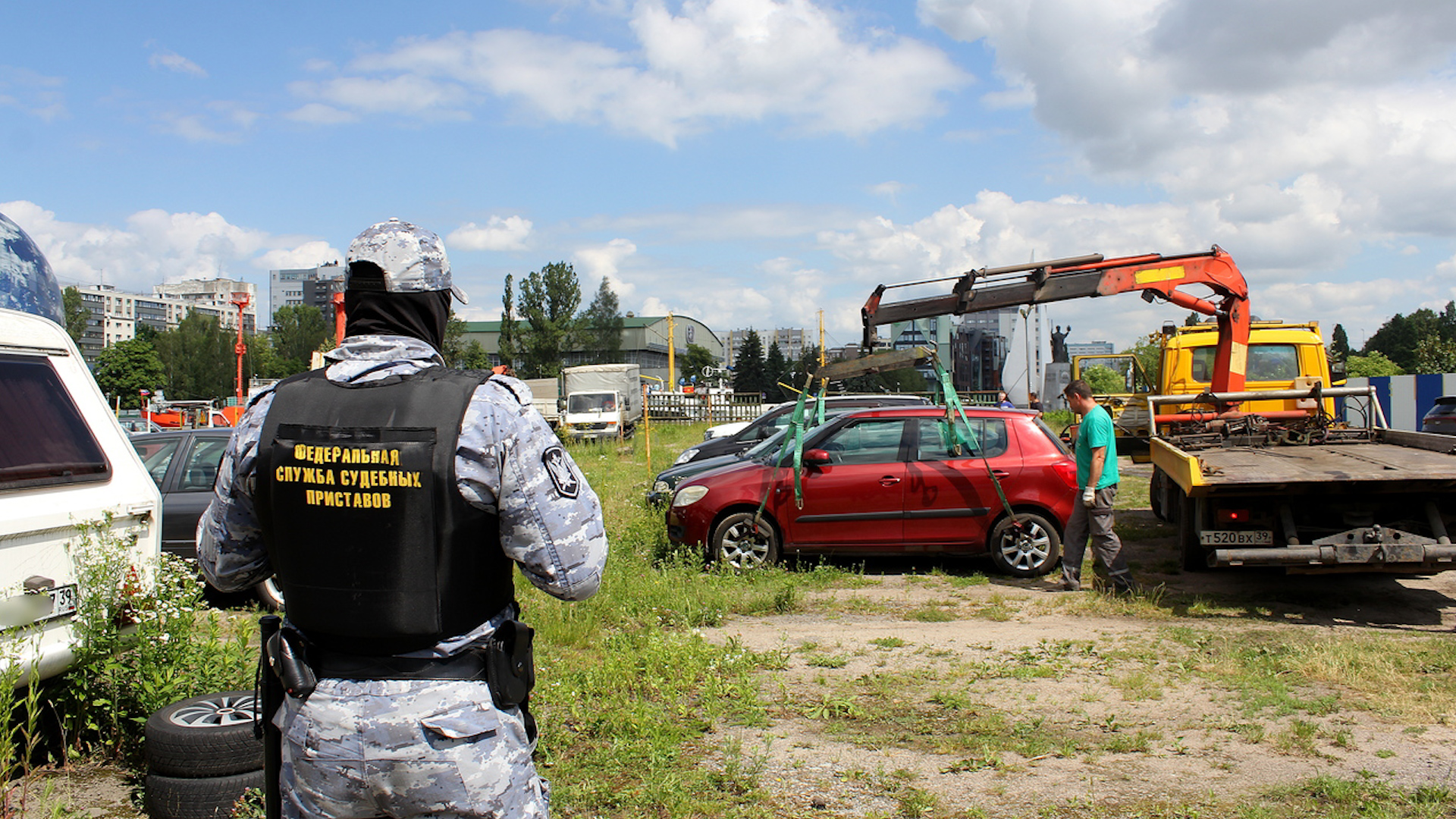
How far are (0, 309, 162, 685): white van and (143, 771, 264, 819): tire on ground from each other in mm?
702

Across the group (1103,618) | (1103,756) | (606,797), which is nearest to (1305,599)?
(1103,618)

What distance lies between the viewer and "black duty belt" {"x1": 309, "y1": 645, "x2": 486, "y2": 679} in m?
2.05

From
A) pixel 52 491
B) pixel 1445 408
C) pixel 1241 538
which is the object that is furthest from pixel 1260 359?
pixel 52 491

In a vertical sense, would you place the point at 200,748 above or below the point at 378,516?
below

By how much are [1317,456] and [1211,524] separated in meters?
1.70

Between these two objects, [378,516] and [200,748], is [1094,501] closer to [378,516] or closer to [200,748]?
[200,748]

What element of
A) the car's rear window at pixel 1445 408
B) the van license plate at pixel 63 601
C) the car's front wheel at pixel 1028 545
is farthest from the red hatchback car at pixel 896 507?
the car's rear window at pixel 1445 408

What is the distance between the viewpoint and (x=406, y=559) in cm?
201

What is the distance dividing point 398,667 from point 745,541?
6.66 meters

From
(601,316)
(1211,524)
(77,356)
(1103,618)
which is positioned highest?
(601,316)

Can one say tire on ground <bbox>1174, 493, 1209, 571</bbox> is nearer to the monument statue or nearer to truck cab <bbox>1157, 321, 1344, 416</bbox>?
truck cab <bbox>1157, 321, 1344, 416</bbox>

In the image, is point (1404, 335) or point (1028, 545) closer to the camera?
point (1028, 545)

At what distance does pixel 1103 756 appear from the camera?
14.3 feet

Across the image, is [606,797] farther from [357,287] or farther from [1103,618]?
[1103,618]
